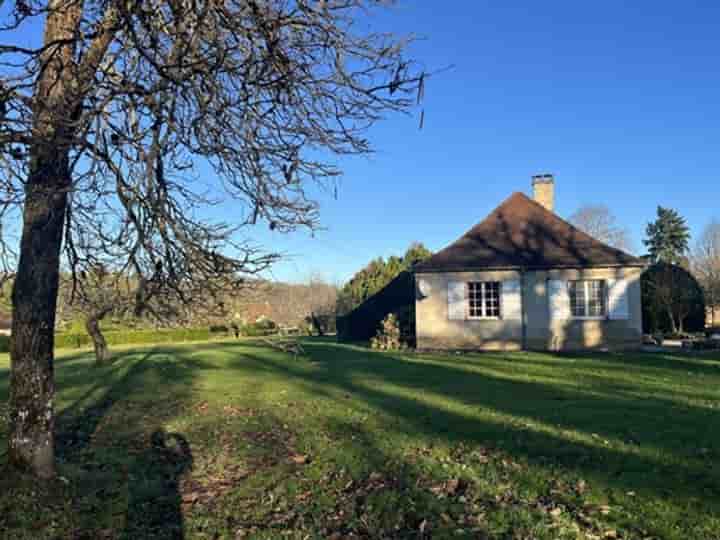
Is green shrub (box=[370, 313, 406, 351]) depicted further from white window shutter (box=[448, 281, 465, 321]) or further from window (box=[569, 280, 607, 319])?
window (box=[569, 280, 607, 319])

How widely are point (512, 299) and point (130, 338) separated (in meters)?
23.3

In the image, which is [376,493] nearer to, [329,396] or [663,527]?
[663,527]

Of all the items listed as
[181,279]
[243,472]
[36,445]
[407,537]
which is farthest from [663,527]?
[36,445]

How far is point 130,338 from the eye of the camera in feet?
113

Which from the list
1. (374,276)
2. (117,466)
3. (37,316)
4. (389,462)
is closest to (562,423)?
(389,462)

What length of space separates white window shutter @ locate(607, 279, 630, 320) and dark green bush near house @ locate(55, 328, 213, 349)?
1976 centimetres

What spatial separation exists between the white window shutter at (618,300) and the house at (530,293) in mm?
31

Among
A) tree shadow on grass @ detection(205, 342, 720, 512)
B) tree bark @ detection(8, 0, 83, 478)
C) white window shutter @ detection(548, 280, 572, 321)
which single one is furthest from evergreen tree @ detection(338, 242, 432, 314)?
tree bark @ detection(8, 0, 83, 478)

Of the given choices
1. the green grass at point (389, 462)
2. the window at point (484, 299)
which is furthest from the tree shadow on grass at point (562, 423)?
the window at point (484, 299)

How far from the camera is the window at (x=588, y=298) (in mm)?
20000

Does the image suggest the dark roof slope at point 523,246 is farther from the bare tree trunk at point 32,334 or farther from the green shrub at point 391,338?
the bare tree trunk at point 32,334

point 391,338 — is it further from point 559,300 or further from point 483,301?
point 559,300

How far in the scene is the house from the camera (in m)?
19.7

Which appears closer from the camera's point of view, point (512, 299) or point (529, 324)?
point (529, 324)
